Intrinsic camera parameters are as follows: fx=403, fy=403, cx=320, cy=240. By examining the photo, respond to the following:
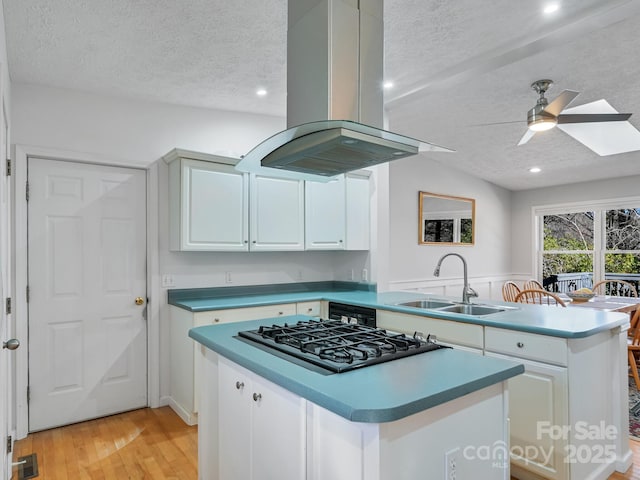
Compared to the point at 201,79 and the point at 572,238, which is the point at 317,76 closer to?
the point at 201,79

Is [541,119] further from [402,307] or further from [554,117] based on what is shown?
[402,307]

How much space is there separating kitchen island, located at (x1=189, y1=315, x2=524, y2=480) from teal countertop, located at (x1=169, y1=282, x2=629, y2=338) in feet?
2.93

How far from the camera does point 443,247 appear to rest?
19.3ft

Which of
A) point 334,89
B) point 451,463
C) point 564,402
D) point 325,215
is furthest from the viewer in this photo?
point 325,215

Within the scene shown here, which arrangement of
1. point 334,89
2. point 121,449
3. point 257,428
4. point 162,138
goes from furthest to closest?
point 162,138 < point 121,449 < point 334,89 < point 257,428

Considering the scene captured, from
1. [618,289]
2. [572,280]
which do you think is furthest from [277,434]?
[572,280]

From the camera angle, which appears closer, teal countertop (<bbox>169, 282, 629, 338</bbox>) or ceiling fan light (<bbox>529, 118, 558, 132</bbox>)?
teal countertop (<bbox>169, 282, 629, 338</bbox>)

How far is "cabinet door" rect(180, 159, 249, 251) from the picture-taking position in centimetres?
323

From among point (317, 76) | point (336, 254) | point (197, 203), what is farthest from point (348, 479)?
point (336, 254)

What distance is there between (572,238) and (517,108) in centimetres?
345

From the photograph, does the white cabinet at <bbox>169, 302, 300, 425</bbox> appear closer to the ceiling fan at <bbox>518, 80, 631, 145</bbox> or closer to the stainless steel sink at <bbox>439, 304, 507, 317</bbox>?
the stainless steel sink at <bbox>439, 304, 507, 317</bbox>

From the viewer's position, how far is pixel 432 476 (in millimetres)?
1214

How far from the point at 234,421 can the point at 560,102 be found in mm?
3027

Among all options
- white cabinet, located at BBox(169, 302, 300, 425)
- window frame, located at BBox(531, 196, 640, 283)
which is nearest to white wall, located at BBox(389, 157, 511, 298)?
window frame, located at BBox(531, 196, 640, 283)
